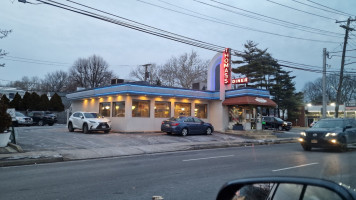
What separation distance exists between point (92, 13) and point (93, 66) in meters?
58.9

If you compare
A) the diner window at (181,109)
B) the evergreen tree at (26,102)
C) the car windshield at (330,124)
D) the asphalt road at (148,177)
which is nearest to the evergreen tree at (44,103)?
the evergreen tree at (26,102)

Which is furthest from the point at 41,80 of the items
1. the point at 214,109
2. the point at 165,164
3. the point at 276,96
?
the point at 165,164

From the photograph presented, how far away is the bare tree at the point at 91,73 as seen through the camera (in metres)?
70.2

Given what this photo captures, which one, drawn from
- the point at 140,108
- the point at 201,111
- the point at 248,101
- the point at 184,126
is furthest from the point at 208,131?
the point at 140,108

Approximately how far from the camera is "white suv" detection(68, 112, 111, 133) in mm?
22562

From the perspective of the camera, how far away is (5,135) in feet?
46.7

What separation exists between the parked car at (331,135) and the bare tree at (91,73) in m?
60.0

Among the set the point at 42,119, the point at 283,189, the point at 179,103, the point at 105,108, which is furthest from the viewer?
the point at 42,119

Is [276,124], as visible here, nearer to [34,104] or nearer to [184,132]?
[184,132]

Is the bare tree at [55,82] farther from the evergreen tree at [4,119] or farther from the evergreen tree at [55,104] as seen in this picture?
the evergreen tree at [4,119]

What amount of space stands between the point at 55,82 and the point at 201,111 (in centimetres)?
6973

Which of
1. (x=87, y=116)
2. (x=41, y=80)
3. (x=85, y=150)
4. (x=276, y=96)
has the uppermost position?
(x=41, y=80)

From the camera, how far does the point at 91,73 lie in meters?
70.6

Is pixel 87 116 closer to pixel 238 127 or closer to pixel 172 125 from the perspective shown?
pixel 172 125
